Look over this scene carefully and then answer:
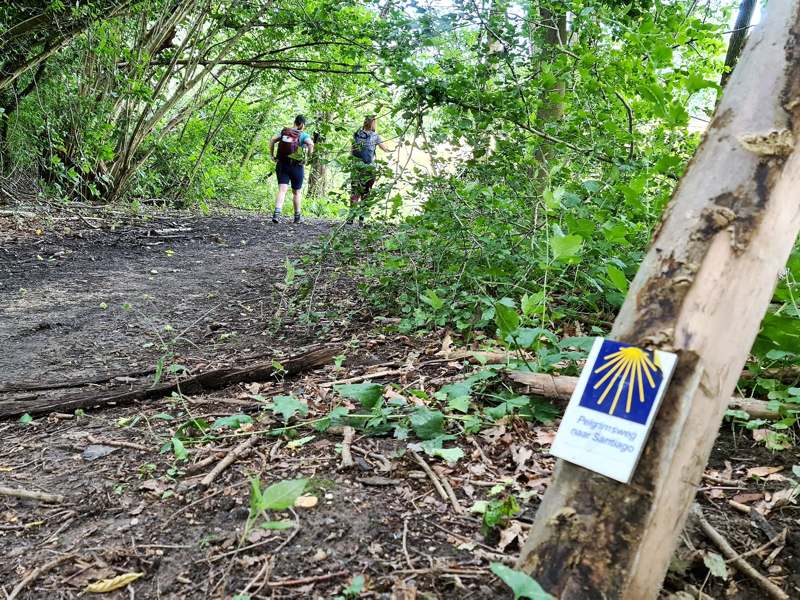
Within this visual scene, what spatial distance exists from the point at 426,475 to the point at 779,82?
5.35ft

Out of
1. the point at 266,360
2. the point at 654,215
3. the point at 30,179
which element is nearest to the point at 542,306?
the point at 654,215

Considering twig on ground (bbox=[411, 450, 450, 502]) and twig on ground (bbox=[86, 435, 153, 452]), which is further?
twig on ground (bbox=[86, 435, 153, 452])

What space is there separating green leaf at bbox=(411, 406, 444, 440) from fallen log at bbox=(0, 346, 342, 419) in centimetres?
115

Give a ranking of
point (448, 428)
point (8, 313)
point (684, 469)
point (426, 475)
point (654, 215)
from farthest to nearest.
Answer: point (8, 313) → point (654, 215) → point (448, 428) → point (426, 475) → point (684, 469)

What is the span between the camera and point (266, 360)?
3.73 m

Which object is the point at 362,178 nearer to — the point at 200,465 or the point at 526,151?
the point at 526,151

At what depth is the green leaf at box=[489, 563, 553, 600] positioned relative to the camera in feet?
4.09

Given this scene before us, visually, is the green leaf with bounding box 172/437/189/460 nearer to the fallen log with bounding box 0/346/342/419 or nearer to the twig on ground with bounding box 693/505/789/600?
the fallen log with bounding box 0/346/342/419

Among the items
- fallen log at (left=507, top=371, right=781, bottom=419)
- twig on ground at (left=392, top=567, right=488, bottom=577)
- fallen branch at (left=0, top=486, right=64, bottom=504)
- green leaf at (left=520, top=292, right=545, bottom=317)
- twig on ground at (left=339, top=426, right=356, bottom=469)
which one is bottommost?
fallen branch at (left=0, top=486, right=64, bottom=504)

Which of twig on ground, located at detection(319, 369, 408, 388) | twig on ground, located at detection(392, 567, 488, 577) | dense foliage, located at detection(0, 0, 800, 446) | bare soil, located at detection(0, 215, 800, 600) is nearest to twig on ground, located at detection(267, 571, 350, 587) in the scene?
bare soil, located at detection(0, 215, 800, 600)

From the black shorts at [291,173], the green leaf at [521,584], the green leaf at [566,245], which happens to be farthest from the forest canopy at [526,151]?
the black shorts at [291,173]

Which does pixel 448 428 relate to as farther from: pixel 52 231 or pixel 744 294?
pixel 52 231

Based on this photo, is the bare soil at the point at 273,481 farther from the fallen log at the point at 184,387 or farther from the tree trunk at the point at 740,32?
the tree trunk at the point at 740,32

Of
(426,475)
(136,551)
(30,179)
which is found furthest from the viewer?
(30,179)
